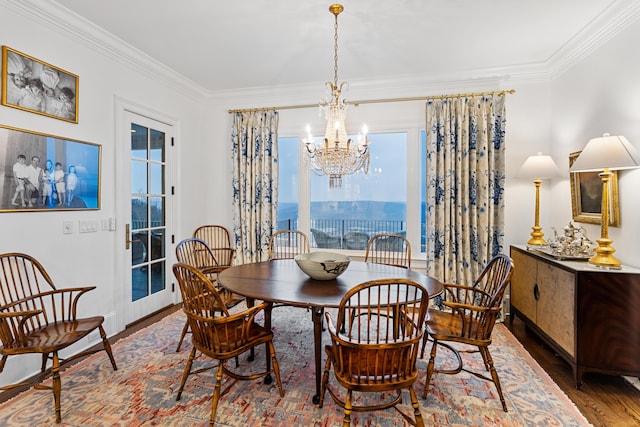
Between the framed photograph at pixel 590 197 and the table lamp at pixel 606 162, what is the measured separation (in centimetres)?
23

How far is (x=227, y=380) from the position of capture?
246 cm

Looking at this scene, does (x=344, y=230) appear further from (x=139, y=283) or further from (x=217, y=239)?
(x=139, y=283)

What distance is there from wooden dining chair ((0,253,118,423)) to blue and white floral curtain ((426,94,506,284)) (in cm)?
345

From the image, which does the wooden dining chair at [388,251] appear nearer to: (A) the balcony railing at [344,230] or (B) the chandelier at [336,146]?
(A) the balcony railing at [344,230]

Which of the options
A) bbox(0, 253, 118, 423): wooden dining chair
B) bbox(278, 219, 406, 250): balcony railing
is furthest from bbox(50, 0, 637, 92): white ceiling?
bbox(0, 253, 118, 423): wooden dining chair

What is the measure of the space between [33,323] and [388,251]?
10.4 ft

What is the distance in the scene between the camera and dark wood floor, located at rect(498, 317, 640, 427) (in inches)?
82.3

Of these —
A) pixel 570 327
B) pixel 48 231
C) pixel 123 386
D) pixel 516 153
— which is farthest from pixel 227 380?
pixel 516 153

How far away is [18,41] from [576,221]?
492cm

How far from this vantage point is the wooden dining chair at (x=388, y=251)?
12.3ft

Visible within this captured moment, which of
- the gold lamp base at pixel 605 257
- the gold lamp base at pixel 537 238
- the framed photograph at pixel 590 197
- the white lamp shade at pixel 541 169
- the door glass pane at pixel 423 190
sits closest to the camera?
the gold lamp base at pixel 605 257

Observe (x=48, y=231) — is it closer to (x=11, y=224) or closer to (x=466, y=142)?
(x=11, y=224)

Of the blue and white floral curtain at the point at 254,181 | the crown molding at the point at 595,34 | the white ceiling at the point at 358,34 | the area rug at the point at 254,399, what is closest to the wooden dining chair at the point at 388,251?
the area rug at the point at 254,399

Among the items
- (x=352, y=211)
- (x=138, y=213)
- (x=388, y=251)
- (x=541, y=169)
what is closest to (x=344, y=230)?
(x=352, y=211)
